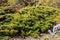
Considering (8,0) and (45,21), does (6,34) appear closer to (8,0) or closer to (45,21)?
(45,21)

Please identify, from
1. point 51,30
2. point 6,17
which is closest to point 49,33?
point 51,30

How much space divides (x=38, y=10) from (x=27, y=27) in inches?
47.4

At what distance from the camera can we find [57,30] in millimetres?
6352

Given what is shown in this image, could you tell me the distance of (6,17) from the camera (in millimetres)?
6895

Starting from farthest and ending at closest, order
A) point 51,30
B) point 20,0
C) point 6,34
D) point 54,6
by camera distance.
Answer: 1. point 20,0
2. point 54,6
3. point 51,30
4. point 6,34

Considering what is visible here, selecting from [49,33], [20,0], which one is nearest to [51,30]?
[49,33]

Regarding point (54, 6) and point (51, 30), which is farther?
point (54, 6)

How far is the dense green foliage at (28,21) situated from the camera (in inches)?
246

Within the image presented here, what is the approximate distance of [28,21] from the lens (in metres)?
6.66

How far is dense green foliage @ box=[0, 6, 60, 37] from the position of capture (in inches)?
246

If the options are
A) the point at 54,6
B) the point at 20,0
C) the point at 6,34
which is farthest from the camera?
the point at 20,0

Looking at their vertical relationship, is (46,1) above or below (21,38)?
above

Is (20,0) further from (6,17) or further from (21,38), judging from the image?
(21,38)

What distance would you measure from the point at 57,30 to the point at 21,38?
4.08ft
